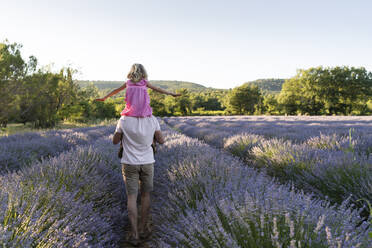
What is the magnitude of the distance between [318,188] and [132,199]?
2.15 metres

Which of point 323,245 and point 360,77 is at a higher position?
point 360,77

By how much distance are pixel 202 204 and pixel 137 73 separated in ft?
4.58

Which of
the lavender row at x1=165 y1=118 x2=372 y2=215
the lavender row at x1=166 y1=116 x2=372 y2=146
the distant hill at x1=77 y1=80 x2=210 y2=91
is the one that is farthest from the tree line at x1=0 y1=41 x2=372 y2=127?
the distant hill at x1=77 y1=80 x2=210 y2=91

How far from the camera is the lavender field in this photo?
1.19m

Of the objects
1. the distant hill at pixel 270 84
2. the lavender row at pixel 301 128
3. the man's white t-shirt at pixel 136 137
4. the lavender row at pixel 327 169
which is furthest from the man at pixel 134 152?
the distant hill at pixel 270 84

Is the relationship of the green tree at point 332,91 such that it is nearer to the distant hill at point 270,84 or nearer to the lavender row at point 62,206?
the lavender row at point 62,206

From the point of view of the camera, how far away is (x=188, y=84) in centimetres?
16575

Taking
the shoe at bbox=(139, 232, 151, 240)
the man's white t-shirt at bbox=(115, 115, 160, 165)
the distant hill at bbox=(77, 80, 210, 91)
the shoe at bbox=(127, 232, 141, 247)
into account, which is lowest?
the shoe at bbox=(139, 232, 151, 240)

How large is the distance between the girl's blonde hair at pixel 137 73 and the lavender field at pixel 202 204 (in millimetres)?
1115

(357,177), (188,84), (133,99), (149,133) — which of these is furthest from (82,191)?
(188,84)

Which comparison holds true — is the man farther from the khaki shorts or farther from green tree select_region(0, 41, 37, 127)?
green tree select_region(0, 41, 37, 127)

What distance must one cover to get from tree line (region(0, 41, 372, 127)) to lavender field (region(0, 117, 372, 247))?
500 inches

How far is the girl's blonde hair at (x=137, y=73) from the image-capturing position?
7.11 feet

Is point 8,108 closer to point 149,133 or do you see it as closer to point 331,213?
point 149,133
